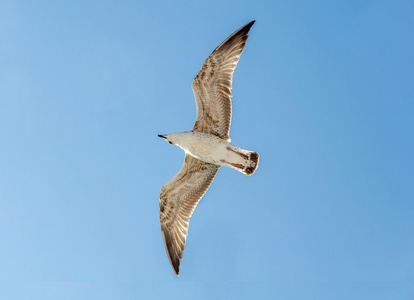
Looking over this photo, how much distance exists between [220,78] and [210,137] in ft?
→ 4.64

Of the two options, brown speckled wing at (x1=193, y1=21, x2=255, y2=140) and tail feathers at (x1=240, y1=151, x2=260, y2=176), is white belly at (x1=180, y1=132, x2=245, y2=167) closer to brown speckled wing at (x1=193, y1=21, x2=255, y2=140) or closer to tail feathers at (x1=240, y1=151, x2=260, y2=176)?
tail feathers at (x1=240, y1=151, x2=260, y2=176)

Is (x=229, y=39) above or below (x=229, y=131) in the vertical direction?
above

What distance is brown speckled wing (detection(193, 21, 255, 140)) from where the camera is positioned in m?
11.1

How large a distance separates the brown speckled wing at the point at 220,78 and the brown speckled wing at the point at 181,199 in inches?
54.5

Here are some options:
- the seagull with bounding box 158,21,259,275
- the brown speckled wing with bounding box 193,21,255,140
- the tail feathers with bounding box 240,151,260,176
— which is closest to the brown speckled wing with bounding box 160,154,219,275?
the seagull with bounding box 158,21,259,275

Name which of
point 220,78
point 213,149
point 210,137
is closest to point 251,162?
point 213,149

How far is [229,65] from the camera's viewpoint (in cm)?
1118

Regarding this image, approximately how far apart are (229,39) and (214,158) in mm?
2851

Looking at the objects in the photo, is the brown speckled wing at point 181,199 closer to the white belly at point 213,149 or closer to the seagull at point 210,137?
the seagull at point 210,137

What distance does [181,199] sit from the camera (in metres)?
12.1

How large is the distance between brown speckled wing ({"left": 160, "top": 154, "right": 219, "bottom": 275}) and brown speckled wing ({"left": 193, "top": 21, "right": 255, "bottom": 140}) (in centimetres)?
138

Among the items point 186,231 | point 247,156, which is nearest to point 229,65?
point 247,156

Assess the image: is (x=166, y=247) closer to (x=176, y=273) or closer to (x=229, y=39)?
(x=176, y=273)

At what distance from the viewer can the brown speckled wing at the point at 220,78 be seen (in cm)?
1113
